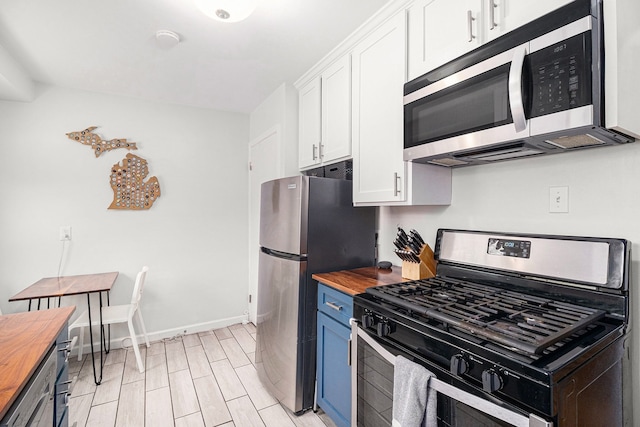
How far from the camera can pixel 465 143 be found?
127 centimetres

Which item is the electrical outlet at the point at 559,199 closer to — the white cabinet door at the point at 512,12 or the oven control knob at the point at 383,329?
the white cabinet door at the point at 512,12

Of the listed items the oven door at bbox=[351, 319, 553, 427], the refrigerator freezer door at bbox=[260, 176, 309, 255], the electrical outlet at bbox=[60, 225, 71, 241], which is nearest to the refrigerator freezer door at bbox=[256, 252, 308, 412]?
the refrigerator freezer door at bbox=[260, 176, 309, 255]

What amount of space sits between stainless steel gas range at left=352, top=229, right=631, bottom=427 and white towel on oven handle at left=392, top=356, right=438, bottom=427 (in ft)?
0.10

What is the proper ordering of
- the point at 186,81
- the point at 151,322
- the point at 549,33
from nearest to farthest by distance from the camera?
the point at 549,33
the point at 186,81
the point at 151,322

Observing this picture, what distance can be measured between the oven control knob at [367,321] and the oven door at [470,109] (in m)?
0.77

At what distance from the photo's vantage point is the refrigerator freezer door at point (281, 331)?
191 cm

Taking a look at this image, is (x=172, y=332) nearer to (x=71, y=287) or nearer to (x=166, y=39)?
(x=71, y=287)

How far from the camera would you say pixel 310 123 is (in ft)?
8.20

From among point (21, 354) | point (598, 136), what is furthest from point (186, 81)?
point (598, 136)

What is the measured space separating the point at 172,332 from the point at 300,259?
2093 millimetres

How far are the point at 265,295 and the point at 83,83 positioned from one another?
94.4 inches

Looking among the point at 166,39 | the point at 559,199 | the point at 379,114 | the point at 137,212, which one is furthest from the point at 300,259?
the point at 137,212

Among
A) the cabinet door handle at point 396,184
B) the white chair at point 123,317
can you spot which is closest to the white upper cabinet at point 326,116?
the cabinet door handle at point 396,184

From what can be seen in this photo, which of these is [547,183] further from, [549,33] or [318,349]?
[318,349]
